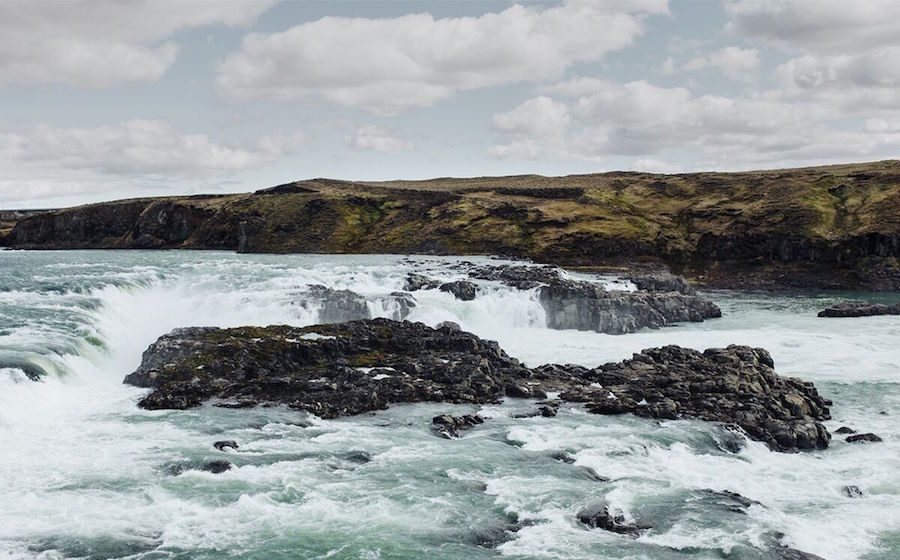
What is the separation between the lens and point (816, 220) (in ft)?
367

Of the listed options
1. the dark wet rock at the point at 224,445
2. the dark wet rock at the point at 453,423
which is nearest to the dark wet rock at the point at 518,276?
the dark wet rock at the point at 453,423

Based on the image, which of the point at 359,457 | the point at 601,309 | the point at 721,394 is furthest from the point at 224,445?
the point at 601,309

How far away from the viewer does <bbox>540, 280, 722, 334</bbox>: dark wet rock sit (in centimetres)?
6738

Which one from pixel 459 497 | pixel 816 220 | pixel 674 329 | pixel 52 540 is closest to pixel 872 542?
pixel 459 497

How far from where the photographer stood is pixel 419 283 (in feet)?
253

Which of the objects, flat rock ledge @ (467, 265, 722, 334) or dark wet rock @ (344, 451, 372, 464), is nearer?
dark wet rock @ (344, 451, 372, 464)

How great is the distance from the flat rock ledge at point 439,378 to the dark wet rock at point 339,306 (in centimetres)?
1095

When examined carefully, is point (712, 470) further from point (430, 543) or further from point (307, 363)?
A: point (307, 363)

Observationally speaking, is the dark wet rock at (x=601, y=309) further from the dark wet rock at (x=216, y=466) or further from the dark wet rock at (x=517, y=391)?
the dark wet rock at (x=216, y=466)

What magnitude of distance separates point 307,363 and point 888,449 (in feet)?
101

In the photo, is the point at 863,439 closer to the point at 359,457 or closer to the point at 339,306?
the point at 359,457

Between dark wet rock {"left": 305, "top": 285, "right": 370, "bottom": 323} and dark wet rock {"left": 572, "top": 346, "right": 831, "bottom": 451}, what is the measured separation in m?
24.0

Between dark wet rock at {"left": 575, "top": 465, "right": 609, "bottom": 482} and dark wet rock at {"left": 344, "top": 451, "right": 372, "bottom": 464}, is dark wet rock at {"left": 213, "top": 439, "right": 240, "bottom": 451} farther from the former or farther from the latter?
dark wet rock at {"left": 575, "top": 465, "right": 609, "bottom": 482}

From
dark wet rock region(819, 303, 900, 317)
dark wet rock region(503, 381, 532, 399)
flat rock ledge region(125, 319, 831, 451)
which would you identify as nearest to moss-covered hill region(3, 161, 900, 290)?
dark wet rock region(819, 303, 900, 317)
